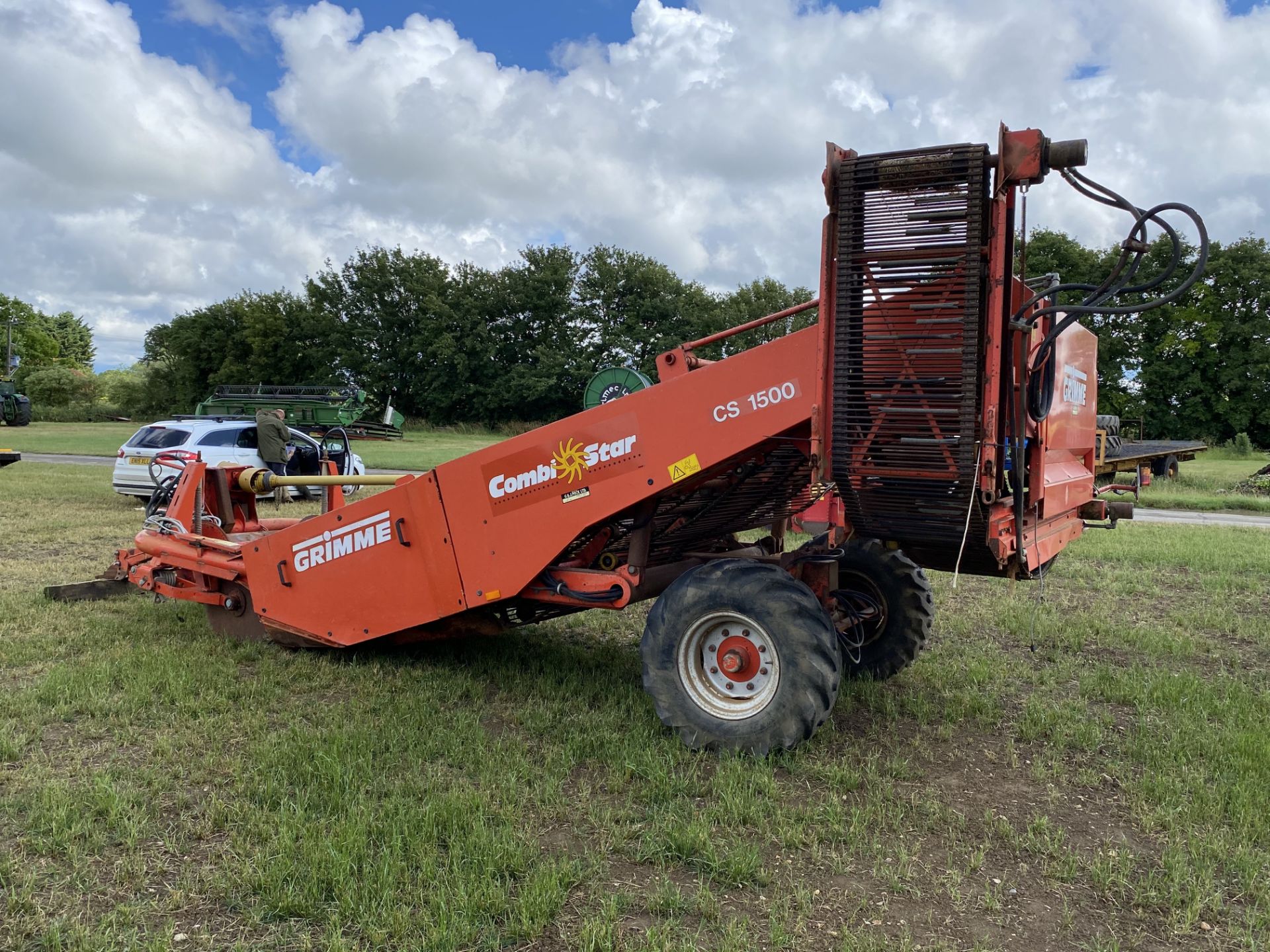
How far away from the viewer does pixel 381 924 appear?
106 inches

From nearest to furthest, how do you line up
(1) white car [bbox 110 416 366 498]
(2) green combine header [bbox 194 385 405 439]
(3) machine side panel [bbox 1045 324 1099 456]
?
1. (3) machine side panel [bbox 1045 324 1099 456]
2. (1) white car [bbox 110 416 366 498]
3. (2) green combine header [bbox 194 385 405 439]

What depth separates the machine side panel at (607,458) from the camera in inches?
154

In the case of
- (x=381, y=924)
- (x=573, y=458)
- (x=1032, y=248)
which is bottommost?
(x=381, y=924)

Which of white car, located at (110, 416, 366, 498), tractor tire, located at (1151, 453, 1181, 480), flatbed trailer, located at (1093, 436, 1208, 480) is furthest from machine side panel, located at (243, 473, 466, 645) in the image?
tractor tire, located at (1151, 453, 1181, 480)

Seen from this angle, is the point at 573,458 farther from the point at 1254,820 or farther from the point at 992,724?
the point at 1254,820

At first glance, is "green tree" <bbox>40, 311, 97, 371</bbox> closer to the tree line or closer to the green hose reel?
the tree line

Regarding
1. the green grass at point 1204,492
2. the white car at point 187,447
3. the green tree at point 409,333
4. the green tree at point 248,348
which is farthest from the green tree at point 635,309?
the white car at point 187,447

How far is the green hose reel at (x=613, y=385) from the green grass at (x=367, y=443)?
626 inches

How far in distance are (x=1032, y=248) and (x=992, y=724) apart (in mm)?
41468

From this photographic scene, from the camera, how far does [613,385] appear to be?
5.56 m

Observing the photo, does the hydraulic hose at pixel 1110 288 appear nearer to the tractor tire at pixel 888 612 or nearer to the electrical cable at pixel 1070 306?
the electrical cable at pixel 1070 306

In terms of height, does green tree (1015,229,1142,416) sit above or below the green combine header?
above

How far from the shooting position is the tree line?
3831 centimetres

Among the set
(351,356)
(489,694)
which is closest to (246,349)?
(351,356)
